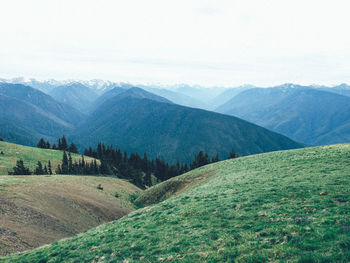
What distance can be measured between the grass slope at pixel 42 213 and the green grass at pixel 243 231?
6471mm

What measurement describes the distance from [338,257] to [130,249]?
11122mm

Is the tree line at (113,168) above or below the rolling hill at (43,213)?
below

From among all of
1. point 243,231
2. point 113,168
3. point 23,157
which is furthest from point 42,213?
point 113,168

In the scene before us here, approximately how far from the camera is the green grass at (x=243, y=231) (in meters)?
10.2

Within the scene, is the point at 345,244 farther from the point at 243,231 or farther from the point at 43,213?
the point at 43,213

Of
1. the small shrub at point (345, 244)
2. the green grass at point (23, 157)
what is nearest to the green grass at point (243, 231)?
the small shrub at point (345, 244)

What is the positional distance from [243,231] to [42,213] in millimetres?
27118

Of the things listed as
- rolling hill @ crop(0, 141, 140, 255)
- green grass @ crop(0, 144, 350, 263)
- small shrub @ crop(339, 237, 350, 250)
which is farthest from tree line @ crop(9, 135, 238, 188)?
small shrub @ crop(339, 237, 350, 250)

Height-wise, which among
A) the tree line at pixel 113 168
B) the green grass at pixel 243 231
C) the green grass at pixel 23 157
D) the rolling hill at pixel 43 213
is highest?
the green grass at pixel 243 231

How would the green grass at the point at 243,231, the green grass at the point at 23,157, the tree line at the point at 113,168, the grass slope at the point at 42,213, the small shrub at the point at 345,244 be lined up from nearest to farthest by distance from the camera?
the small shrub at the point at 345,244 → the green grass at the point at 243,231 → the grass slope at the point at 42,213 → the green grass at the point at 23,157 → the tree line at the point at 113,168

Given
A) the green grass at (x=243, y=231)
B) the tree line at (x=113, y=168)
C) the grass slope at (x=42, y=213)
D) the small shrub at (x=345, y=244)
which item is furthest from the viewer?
the tree line at (x=113, y=168)

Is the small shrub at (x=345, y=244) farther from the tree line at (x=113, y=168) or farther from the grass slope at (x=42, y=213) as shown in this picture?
the tree line at (x=113, y=168)

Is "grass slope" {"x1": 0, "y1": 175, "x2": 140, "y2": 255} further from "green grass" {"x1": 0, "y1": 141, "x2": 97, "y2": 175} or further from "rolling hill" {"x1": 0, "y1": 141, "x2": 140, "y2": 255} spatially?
"green grass" {"x1": 0, "y1": 141, "x2": 97, "y2": 175}

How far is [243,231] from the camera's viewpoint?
42.5ft
